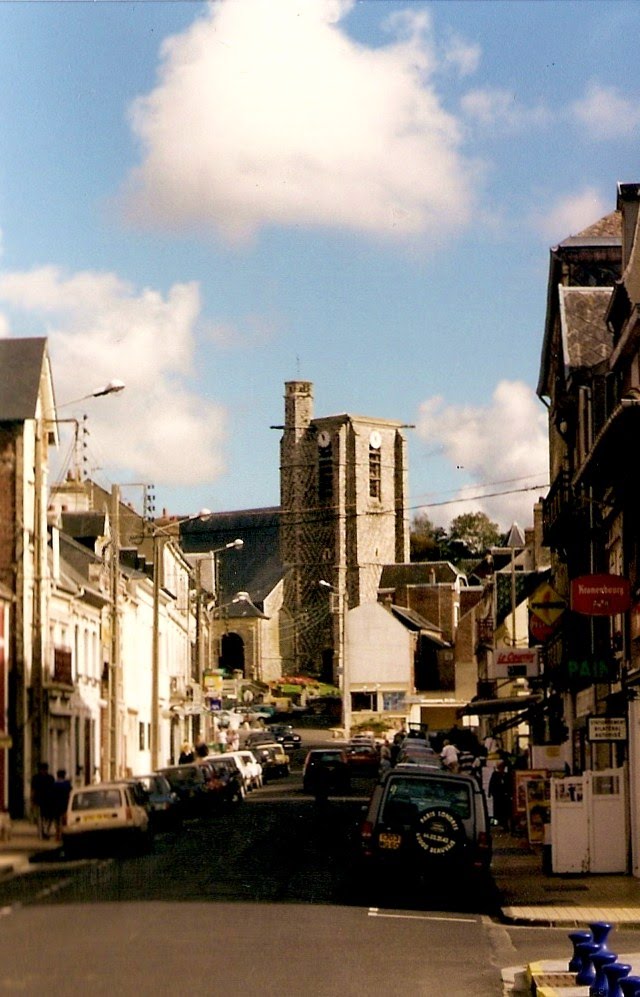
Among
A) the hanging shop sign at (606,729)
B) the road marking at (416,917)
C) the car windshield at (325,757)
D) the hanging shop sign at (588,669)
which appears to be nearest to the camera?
the road marking at (416,917)

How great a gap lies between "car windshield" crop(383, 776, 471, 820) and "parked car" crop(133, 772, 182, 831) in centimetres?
1639

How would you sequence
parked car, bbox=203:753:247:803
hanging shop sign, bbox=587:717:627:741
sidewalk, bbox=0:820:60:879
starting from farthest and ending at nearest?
parked car, bbox=203:753:247:803, sidewalk, bbox=0:820:60:879, hanging shop sign, bbox=587:717:627:741

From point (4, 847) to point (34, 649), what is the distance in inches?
514

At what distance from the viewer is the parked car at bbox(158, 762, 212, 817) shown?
154ft

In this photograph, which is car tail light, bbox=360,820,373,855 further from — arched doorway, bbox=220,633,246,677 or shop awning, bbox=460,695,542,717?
arched doorway, bbox=220,633,246,677

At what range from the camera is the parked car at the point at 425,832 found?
22.7m

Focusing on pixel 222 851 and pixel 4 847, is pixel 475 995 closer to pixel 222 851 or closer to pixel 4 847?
pixel 222 851

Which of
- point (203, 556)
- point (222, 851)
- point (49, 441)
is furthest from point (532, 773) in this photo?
point (203, 556)

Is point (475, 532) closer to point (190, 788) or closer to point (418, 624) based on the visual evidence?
point (418, 624)

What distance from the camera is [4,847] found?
→ 3522 centimetres

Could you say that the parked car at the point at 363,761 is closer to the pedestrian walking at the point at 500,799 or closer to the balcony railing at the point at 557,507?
the balcony railing at the point at 557,507

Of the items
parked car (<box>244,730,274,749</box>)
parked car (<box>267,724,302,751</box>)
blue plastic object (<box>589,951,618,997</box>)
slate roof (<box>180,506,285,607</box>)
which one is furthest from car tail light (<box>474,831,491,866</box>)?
slate roof (<box>180,506,285,607</box>)

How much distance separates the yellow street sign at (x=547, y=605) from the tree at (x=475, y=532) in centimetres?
11151

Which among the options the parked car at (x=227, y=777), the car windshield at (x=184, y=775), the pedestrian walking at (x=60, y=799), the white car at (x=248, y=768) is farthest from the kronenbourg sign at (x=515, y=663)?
the white car at (x=248, y=768)
